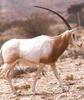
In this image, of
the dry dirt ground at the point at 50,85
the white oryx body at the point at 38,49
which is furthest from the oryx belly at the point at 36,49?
the dry dirt ground at the point at 50,85

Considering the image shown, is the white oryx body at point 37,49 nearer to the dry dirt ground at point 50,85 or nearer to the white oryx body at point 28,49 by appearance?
the white oryx body at point 28,49

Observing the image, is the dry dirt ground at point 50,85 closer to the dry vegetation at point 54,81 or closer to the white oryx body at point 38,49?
the dry vegetation at point 54,81

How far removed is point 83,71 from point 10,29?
20.5m

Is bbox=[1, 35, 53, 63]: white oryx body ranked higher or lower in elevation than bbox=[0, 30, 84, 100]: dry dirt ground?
higher

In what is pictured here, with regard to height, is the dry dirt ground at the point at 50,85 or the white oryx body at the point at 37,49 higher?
the white oryx body at the point at 37,49

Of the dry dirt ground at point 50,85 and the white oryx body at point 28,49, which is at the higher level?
the white oryx body at point 28,49

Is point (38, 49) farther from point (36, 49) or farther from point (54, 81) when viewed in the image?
point (54, 81)

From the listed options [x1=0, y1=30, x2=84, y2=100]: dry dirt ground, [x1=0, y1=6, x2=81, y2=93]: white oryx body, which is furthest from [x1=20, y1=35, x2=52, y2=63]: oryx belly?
[x1=0, y1=30, x2=84, y2=100]: dry dirt ground

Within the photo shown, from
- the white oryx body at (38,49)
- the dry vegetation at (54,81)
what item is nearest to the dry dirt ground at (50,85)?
the dry vegetation at (54,81)

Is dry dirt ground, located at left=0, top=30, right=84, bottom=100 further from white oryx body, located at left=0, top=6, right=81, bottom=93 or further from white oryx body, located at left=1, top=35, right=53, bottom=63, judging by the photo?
white oryx body, located at left=1, top=35, right=53, bottom=63

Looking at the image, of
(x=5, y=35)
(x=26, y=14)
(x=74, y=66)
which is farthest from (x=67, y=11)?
(x=74, y=66)

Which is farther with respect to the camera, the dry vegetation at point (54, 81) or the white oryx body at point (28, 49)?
the dry vegetation at point (54, 81)

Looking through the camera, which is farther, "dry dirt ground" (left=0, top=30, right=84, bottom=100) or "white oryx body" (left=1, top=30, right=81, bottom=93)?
"dry dirt ground" (left=0, top=30, right=84, bottom=100)

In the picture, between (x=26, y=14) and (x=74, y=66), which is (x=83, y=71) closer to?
(x=74, y=66)
